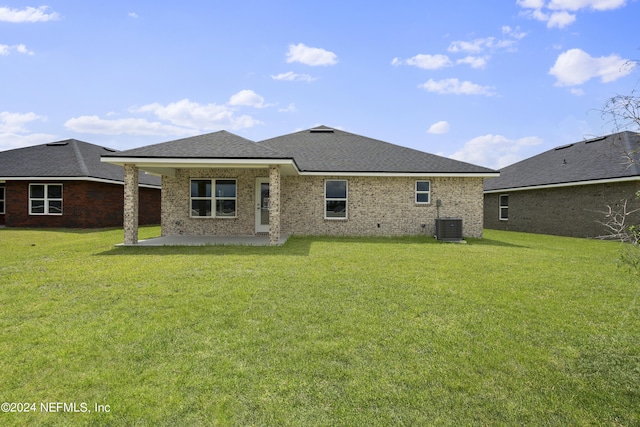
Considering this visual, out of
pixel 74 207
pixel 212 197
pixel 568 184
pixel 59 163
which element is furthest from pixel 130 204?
pixel 568 184

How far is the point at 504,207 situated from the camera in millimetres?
23281

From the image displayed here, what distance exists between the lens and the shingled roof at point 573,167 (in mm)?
16203

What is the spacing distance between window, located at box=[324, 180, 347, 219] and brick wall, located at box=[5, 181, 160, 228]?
45.0 ft

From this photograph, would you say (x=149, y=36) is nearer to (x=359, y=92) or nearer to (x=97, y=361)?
(x=359, y=92)

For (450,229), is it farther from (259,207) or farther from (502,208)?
(502,208)

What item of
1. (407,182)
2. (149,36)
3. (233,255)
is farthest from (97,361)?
(407,182)

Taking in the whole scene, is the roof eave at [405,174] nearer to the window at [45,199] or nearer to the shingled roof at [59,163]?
the shingled roof at [59,163]

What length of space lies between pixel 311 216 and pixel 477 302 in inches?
421

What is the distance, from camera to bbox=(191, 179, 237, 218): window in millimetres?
15125

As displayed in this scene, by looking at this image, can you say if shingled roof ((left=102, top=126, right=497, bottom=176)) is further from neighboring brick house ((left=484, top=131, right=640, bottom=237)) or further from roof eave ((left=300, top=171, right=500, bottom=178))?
neighboring brick house ((left=484, top=131, right=640, bottom=237))

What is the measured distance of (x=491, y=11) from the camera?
10.1 m

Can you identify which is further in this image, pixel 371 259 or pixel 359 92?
pixel 359 92

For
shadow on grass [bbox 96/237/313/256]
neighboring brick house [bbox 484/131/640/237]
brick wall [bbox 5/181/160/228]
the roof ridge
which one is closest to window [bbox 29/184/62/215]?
brick wall [bbox 5/181/160/228]

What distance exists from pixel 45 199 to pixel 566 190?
94.9 feet
